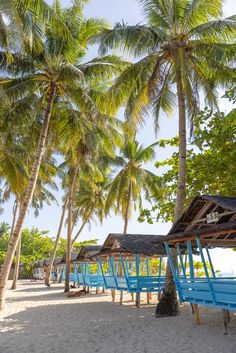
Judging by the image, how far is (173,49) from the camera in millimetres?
12258

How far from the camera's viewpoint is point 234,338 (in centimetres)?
779

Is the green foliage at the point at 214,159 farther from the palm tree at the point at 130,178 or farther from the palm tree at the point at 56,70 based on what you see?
the palm tree at the point at 130,178

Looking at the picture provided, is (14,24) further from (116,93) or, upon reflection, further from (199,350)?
(199,350)

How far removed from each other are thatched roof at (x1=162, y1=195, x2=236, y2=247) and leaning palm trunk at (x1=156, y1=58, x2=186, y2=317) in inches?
61.6

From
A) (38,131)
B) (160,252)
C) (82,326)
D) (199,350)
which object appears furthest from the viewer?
(38,131)

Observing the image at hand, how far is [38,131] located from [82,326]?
9.13m

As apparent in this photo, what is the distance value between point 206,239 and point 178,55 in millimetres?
6163

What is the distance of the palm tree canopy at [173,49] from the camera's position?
12086 millimetres

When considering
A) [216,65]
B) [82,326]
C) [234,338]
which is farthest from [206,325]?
[216,65]

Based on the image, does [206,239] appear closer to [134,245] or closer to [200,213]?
[200,213]

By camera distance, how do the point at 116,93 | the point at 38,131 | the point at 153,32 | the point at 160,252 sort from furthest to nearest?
the point at 38,131, the point at 160,252, the point at 116,93, the point at 153,32

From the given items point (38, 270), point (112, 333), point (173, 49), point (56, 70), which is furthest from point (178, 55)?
point (38, 270)

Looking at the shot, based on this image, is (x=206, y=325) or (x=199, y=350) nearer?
(x=199, y=350)

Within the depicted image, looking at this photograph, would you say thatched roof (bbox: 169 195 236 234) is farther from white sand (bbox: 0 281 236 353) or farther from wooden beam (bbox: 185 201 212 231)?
white sand (bbox: 0 281 236 353)
